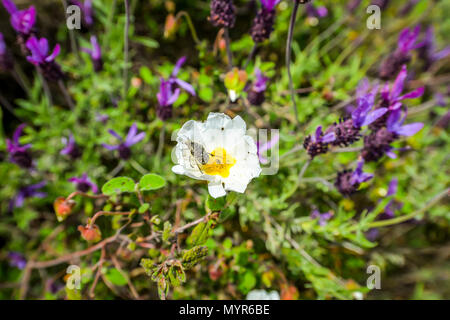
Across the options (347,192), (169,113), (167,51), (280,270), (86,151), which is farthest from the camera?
(167,51)

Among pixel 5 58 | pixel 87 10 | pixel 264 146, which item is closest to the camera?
pixel 264 146

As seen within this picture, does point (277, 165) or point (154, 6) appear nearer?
point (277, 165)

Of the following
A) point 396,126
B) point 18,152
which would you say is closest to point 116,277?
point 18,152

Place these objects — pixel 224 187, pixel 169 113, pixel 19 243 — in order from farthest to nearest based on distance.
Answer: pixel 19 243 < pixel 169 113 < pixel 224 187

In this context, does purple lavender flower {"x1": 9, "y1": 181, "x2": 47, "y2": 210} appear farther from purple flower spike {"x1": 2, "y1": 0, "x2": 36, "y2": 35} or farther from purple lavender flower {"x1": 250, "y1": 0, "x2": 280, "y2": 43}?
purple lavender flower {"x1": 250, "y1": 0, "x2": 280, "y2": 43}

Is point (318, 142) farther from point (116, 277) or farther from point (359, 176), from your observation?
point (116, 277)

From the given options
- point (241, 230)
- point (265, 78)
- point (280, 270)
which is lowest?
point (280, 270)

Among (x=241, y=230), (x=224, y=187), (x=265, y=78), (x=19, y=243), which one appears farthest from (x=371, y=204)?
(x=19, y=243)
